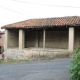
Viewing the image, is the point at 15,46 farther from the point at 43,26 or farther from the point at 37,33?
the point at 43,26

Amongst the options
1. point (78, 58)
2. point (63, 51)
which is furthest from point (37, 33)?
point (78, 58)

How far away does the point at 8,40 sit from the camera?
23.1m

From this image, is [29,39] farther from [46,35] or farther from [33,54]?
[33,54]

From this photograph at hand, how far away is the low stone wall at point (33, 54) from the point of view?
1947 cm

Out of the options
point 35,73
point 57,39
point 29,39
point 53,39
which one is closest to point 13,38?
point 29,39

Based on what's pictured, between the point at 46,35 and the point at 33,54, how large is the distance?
139 inches

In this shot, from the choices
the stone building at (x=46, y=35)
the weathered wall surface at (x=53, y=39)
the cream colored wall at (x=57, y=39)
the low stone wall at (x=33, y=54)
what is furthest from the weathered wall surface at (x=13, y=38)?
the cream colored wall at (x=57, y=39)

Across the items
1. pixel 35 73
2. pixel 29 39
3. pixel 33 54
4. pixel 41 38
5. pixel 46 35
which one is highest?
pixel 46 35

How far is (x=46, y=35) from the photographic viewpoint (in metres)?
23.2

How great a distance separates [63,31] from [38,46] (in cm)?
389

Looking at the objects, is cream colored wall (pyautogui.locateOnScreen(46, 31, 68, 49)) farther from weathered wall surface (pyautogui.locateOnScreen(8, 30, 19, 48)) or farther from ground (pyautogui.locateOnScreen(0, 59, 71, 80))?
ground (pyautogui.locateOnScreen(0, 59, 71, 80))

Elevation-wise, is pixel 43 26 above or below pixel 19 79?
above

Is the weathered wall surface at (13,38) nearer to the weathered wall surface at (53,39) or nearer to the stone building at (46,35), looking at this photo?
the stone building at (46,35)

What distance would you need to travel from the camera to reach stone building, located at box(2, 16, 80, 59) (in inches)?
Result: 769
